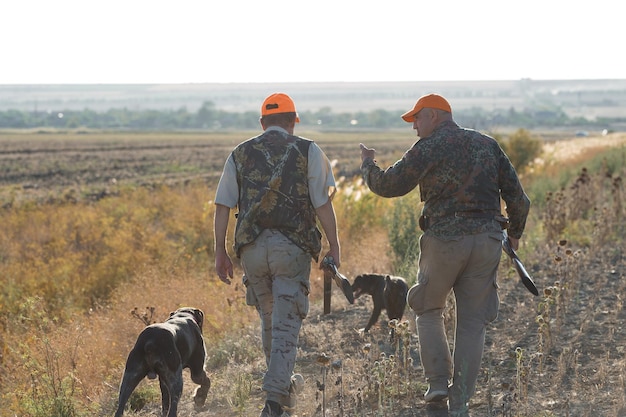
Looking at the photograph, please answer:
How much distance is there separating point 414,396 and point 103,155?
190 ft

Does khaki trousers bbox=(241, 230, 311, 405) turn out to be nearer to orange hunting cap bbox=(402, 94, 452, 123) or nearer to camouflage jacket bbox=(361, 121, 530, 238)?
camouflage jacket bbox=(361, 121, 530, 238)

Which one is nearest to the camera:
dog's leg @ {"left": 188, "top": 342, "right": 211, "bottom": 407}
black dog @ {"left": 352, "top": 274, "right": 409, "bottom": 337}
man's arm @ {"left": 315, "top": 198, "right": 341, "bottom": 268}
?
man's arm @ {"left": 315, "top": 198, "right": 341, "bottom": 268}

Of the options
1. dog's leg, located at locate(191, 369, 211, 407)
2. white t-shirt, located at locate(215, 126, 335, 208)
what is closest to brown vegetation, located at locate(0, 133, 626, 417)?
dog's leg, located at locate(191, 369, 211, 407)

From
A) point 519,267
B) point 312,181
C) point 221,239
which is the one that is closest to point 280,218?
point 312,181

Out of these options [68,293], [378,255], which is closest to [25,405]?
[68,293]

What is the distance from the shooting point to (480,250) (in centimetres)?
582

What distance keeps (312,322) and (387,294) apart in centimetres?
126

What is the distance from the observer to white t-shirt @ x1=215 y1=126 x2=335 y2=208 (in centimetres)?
594

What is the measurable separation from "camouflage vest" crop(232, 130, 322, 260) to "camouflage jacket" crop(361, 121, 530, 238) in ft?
1.99

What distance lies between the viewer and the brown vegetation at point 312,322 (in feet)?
21.1

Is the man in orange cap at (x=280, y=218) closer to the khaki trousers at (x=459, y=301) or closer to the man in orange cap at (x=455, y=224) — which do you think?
the man in orange cap at (x=455, y=224)

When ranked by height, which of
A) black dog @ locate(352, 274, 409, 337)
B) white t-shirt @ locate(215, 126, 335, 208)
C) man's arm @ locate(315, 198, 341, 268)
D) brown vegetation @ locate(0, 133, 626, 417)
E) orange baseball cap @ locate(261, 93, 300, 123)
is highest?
orange baseball cap @ locate(261, 93, 300, 123)

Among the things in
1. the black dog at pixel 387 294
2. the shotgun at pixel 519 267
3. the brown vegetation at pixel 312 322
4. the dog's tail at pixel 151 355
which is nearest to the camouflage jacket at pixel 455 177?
the shotgun at pixel 519 267

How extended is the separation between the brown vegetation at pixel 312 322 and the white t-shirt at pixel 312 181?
1.12m
